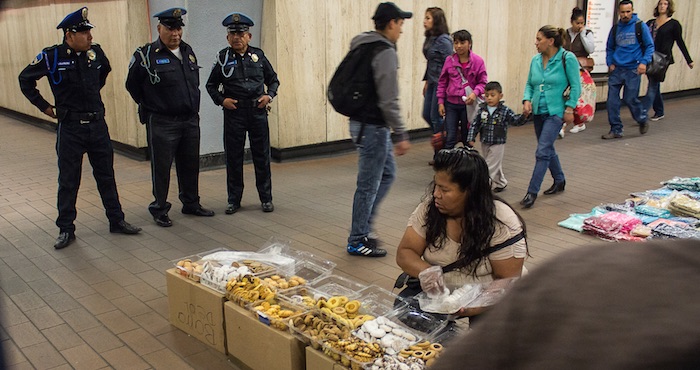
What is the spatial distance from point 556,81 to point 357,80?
8.33 feet

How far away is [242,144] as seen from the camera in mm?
7000

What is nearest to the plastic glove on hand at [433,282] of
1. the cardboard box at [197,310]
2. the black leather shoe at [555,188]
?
the cardboard box at [197,310]

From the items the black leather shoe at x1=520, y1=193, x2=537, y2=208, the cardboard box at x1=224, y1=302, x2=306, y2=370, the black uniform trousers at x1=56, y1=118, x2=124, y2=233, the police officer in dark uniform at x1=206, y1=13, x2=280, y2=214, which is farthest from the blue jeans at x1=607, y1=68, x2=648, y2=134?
the cardboard box at x1=224, y1=302, x2=306, y2=370

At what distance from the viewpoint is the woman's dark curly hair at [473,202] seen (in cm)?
338

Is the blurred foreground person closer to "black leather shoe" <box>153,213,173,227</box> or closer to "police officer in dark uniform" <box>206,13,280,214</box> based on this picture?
"black leather shoe" <box>153,213,173,227</box>

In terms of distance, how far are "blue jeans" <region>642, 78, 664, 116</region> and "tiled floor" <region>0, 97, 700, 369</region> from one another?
790 millimetres

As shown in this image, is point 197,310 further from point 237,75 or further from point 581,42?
point 581,42

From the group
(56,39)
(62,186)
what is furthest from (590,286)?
(56,39)

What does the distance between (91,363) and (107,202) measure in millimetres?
2566

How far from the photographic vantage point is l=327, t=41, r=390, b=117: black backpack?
512 cm

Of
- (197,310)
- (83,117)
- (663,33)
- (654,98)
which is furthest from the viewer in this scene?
(654,98)

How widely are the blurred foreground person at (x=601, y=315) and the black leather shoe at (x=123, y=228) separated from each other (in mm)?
5874

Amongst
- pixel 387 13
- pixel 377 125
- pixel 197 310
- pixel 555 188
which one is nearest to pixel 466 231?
pixel 197 310

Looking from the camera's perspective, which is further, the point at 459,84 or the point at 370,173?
the point at 459,84
